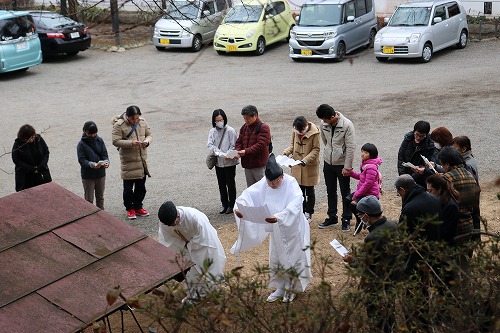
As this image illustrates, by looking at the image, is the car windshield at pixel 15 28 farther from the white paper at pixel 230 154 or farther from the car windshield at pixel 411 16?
the white paper at pixel 230 154

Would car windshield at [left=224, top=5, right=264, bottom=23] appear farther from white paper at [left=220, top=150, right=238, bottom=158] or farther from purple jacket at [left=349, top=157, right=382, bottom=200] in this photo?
purple jacket at [left=349, top=157, right=382, bottom=200]

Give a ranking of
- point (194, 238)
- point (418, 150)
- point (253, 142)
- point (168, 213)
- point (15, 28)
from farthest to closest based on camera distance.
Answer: point (15, 28) → point (253, 142) → point (418, 150) → point (194, 238) → point (168, 213)

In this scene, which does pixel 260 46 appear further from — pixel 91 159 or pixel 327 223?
pixel 327 223

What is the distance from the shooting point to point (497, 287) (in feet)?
16.4

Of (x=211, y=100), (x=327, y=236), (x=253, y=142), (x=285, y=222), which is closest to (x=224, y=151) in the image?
(x=253, y=142)

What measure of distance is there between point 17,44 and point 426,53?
1151 cm

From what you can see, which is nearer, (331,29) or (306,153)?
(306,153)

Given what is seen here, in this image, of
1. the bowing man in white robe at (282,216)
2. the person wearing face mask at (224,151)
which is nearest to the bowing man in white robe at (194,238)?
the bowing man in white robe at (282,216)

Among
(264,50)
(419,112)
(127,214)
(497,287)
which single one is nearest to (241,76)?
(264,50)

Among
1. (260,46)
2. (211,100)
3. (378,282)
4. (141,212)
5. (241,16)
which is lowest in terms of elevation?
(211,100)

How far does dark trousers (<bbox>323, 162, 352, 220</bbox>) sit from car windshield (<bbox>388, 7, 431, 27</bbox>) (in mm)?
13172

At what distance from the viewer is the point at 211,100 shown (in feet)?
66.8

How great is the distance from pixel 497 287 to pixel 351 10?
20780 mm

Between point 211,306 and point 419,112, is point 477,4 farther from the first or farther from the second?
point 211,306
